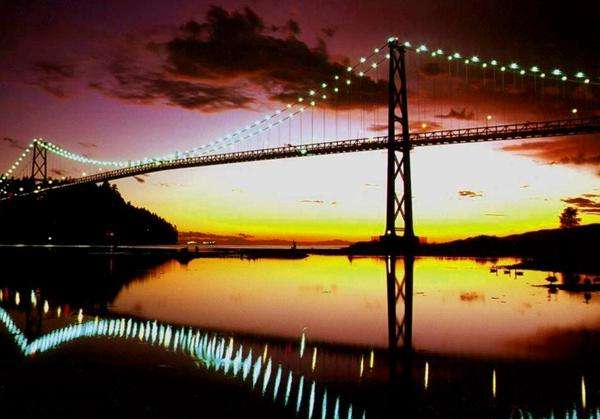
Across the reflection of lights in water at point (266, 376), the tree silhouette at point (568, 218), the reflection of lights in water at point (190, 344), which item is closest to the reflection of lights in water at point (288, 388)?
the reflection of lights in water at point (190, 344)

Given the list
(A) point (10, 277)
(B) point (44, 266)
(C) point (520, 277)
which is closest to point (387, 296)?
(C) point (520, 277)

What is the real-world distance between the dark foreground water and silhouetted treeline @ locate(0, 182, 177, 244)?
57.1m

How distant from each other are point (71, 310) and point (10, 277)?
11807mm

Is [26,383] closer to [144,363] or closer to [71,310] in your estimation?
[144,363]

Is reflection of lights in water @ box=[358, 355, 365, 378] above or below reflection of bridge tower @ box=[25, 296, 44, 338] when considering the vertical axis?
below

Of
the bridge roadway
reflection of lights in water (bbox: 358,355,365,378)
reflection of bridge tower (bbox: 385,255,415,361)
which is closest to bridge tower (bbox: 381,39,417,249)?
the bridge roadway

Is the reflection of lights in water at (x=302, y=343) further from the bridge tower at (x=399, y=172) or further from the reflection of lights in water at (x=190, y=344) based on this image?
the bridge tower at (x=399, y=172)

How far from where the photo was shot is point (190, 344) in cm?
1030

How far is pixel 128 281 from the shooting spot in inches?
924

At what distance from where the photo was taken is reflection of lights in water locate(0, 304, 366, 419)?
23.4 ft

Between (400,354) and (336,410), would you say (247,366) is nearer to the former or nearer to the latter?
(336,410)

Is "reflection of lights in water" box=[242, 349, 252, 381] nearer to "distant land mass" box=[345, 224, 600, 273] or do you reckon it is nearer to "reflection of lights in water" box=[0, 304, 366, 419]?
"reflection of lights in water" box=[0, 304, 366, 419]

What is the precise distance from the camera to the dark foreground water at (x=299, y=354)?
21.8ft

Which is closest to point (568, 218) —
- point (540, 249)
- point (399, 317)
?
point (540, 249)
